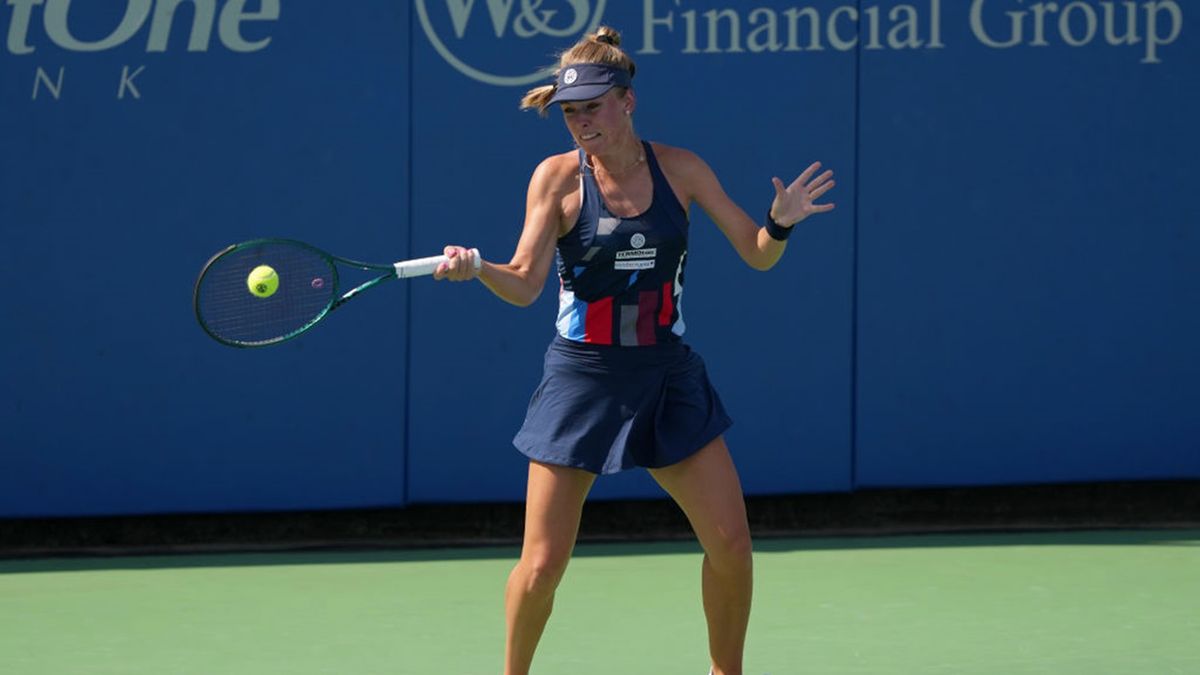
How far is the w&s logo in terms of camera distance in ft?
24.0

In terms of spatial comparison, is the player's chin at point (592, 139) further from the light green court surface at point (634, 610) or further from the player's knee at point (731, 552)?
the light green court surface at point (634, 610)

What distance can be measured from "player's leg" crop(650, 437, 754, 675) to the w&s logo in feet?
8.57

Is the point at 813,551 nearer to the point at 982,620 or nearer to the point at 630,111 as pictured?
the point at 982,620

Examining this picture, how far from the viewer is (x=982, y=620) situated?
6.31 m

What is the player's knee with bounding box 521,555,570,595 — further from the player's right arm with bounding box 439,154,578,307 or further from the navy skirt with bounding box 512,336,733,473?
the player's right arm with bounding box 439,154,578,307

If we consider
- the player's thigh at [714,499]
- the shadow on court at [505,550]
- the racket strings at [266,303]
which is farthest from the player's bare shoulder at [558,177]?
the shadow on court at [505,550]

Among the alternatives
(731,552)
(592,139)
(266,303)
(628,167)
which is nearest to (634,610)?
(731,552)

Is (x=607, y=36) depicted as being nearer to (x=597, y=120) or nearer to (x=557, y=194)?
(x=597, y=120)

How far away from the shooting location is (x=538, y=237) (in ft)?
16.4

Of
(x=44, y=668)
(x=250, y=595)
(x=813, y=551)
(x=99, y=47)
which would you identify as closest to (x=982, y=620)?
(x=813, y=551)

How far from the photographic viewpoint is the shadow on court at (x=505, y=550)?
7273 mm

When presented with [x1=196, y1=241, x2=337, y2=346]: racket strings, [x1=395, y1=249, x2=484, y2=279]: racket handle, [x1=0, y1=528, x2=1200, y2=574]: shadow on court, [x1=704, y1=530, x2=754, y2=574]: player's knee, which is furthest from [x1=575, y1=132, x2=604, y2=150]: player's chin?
[x1=0, y1=528, x2=1200, y2=574]: shadow on court

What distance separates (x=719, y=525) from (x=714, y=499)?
2.6 inches

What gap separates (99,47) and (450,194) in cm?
133
